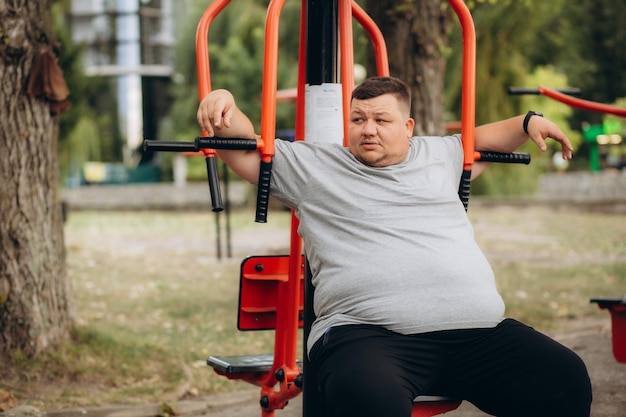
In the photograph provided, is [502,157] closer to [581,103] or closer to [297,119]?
[297,119]

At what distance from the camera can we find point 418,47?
21.8 feet

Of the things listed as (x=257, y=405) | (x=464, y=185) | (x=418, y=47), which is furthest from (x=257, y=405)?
(x=418, y=47)

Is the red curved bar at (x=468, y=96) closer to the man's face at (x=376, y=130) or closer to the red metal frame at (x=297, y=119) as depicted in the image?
the red metal frame at (x=297, y=119)

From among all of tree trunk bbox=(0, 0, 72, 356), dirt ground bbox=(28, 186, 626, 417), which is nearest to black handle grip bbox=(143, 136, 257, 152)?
dirt ground bbox=(28, 186, 626, 417)

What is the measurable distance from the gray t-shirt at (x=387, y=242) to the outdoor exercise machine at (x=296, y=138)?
15 centimetres

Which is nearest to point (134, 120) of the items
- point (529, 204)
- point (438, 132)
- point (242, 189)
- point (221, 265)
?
point (242, 189)

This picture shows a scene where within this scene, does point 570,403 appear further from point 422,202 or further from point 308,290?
point 308,290

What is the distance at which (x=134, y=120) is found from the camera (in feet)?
125

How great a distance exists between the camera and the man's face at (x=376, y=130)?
312cm

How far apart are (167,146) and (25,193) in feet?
7.80

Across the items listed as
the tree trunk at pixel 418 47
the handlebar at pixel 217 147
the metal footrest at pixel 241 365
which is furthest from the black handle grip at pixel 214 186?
the tree trunk at pixel 418 47

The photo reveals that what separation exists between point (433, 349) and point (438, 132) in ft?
13.5

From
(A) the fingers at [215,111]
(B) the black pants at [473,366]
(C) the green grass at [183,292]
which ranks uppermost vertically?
(A) the fingers at [215,111]

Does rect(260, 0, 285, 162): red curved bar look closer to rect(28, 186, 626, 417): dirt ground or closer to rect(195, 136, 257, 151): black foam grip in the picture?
rect(195, 136, 257, 151): black foam grip
